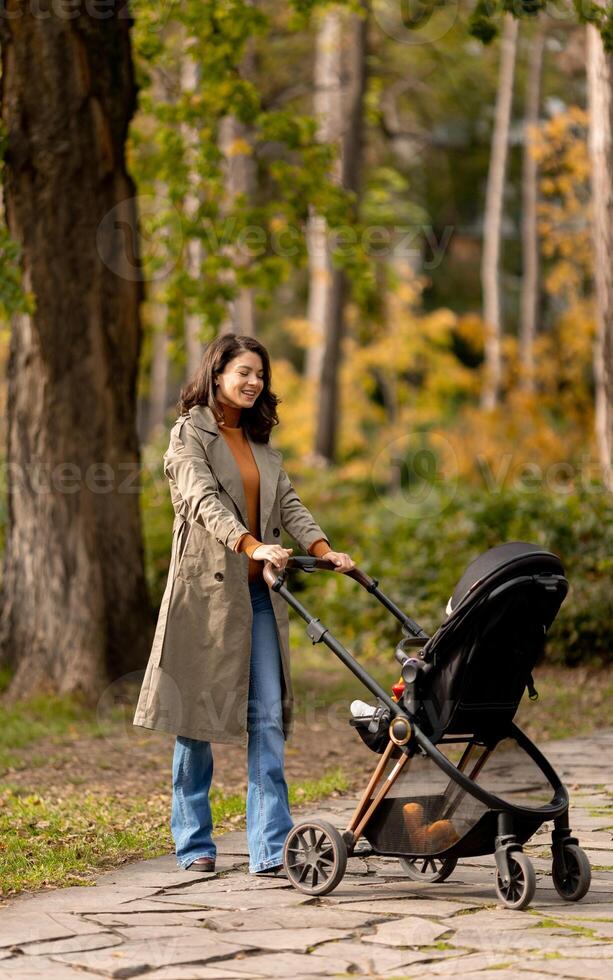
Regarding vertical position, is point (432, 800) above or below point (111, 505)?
below

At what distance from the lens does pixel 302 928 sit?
4.82 meters

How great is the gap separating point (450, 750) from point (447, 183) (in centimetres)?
3373

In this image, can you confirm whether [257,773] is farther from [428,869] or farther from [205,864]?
[428,869]

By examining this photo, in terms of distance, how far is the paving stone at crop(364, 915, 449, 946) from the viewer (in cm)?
465

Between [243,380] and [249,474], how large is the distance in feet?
1.24

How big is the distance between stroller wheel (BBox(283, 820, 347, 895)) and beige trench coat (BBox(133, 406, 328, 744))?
44cm

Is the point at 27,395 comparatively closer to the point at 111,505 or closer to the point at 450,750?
the point at 111,505

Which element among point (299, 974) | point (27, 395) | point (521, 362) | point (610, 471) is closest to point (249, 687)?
point (299, 974)

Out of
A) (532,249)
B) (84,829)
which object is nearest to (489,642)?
(84,829)

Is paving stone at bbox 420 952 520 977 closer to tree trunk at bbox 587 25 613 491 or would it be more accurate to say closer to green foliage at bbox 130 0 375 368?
green foliage at bbox 130 0 375 368

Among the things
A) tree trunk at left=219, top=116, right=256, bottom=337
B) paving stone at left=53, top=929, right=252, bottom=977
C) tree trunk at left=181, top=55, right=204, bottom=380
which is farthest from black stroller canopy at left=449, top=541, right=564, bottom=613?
tree trunk at left=219, top=116, right=256, bottom=337

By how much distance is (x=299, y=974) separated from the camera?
4301mm

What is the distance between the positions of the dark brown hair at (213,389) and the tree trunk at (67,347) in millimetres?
4152

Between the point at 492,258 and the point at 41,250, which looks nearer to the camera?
the point at 41,250
